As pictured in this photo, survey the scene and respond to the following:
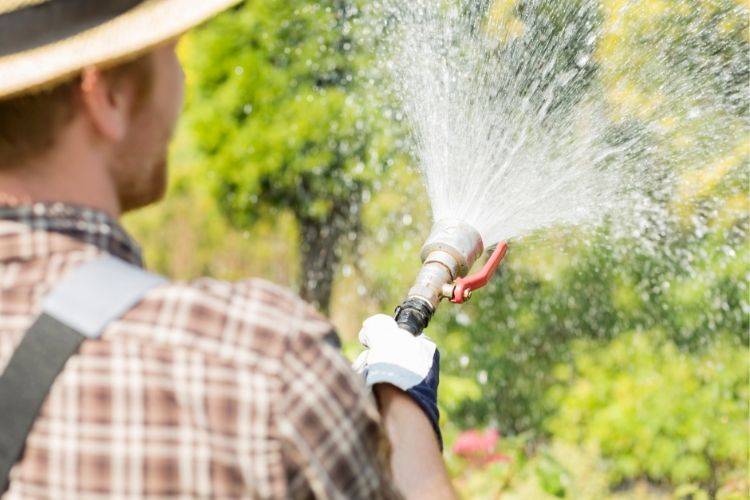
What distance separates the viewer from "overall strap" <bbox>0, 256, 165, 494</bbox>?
3.28 feet

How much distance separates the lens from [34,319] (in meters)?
1.01

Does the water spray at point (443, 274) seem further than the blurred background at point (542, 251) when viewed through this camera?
No

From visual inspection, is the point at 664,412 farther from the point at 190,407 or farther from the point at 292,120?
the point at 190,407

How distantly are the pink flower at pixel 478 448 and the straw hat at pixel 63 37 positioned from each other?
2174 millimetres

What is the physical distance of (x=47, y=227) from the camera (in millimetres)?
1061

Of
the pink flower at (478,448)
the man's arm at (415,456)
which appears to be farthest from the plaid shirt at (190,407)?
the pink flower at (478,448)

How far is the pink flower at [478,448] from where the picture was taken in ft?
10.1

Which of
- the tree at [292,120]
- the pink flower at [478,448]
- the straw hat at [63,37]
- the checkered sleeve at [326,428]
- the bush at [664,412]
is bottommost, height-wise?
the checkered sleeve at [326,428]

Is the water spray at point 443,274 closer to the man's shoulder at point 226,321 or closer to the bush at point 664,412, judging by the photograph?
the man's shoulder at point 226,321

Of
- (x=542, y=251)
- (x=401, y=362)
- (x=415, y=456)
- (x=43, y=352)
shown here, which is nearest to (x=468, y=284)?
(x=401, y=362)

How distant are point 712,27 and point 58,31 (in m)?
2.75

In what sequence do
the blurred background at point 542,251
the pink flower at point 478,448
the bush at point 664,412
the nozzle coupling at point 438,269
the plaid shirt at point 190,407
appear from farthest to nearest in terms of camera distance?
1. the bush at point 664,412
2. the blurred background at point 542,251
3. the pink flower at point 478,448
4. the nozzle coupling at point 438,269
5. the plaid shirt at point 190,407

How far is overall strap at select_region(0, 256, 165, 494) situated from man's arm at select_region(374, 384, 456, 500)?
0.48 metres

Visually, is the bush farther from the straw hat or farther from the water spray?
the straw hat
